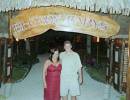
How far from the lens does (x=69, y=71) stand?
866 centimetres

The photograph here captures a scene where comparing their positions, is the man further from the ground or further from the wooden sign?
the ground

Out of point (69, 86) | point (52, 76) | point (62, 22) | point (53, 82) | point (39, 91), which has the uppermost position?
point (62, 22)

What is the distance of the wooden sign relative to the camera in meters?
7.71

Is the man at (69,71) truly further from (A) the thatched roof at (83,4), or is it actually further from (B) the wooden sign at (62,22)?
(A) the thatched roof at (83,4)

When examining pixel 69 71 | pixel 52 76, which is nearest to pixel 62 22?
pixel 69 71

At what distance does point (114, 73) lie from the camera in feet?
39.5

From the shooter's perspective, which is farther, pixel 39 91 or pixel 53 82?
pixel 39 91

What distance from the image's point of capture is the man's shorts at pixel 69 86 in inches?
346

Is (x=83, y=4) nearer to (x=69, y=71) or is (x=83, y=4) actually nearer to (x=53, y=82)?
(x=69, y=71)

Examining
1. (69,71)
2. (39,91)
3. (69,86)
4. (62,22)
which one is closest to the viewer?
(62,22)

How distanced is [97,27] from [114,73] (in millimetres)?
4449

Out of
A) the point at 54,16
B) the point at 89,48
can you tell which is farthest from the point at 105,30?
the point at 89,48

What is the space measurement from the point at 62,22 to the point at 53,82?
153 centimetres

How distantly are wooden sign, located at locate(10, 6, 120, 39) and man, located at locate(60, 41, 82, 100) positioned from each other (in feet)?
2.86
